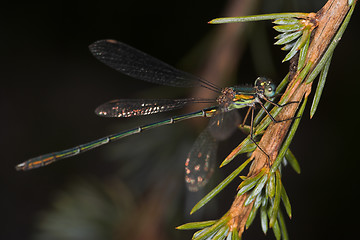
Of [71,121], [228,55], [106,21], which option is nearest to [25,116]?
[71,121]

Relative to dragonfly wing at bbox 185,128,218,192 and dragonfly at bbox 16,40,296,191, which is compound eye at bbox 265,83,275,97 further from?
dragonfly wing at bbox 185,128,218,192

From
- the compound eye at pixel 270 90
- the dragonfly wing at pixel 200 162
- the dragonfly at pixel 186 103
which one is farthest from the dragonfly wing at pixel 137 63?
the compound eye at pixel 270 90

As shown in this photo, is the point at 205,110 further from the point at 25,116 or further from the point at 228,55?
the point at 25,116

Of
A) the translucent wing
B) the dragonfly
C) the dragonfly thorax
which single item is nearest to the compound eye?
the dragonfly

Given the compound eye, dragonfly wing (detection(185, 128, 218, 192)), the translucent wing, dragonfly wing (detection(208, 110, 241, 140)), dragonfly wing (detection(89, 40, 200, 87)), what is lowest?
dragonfly wing (detection(185, 128, 218, 192))

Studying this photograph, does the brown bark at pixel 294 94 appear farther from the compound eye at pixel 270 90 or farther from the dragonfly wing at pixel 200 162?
the dragonfly wing at pixel 200 162

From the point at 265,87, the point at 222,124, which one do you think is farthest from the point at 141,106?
the point at 265,87
